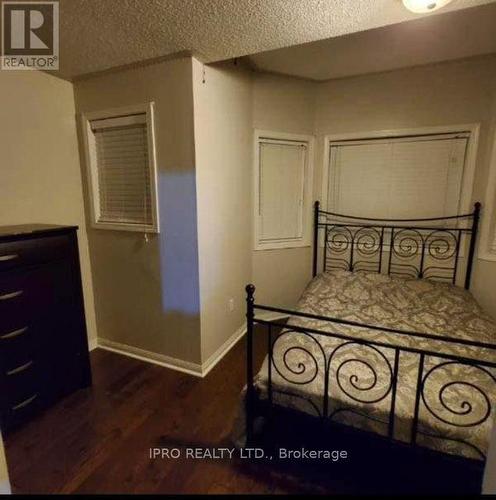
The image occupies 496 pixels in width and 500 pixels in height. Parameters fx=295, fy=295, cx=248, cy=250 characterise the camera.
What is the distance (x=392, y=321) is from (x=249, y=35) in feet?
6.90

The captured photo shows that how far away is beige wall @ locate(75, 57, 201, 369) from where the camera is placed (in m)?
2.04

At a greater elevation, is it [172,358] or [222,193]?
[222,193]

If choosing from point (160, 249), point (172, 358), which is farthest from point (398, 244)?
point (172, 358)

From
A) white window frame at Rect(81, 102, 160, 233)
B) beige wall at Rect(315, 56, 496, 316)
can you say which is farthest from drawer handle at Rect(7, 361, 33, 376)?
beige wall at Rect(315, 56, 496, 316)

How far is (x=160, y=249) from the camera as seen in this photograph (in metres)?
2.28

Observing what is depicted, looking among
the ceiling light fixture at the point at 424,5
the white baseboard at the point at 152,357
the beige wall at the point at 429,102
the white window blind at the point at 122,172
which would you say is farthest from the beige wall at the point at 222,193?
the ceiling light fixture at the point at 424,5

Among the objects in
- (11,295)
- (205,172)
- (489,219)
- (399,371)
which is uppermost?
(205,172)

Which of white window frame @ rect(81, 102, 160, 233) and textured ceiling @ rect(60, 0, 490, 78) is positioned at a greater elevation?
textured ceiling @ rect(60, 0, 490, 78)

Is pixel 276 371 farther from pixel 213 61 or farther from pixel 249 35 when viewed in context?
pixel 213 61

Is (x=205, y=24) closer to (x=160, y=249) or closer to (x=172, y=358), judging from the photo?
(x=160, y=249)

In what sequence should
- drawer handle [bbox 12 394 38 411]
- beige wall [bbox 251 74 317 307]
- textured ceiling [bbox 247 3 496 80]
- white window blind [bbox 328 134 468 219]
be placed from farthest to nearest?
beige wall [bbox 251 74 317 307]
white window blind [bbox 328 134 468 219]
textured ceiling [bbox 247 3 496 80]
drawer handle [bbox 12 394 38 411]

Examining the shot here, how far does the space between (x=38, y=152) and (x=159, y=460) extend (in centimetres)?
222

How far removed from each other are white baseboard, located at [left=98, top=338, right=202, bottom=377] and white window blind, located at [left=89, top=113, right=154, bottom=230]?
1081 mm

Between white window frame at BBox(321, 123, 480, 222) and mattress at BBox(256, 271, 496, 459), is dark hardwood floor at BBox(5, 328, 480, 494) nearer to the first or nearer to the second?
mattress at BBox(256, 271, 496, 459)
